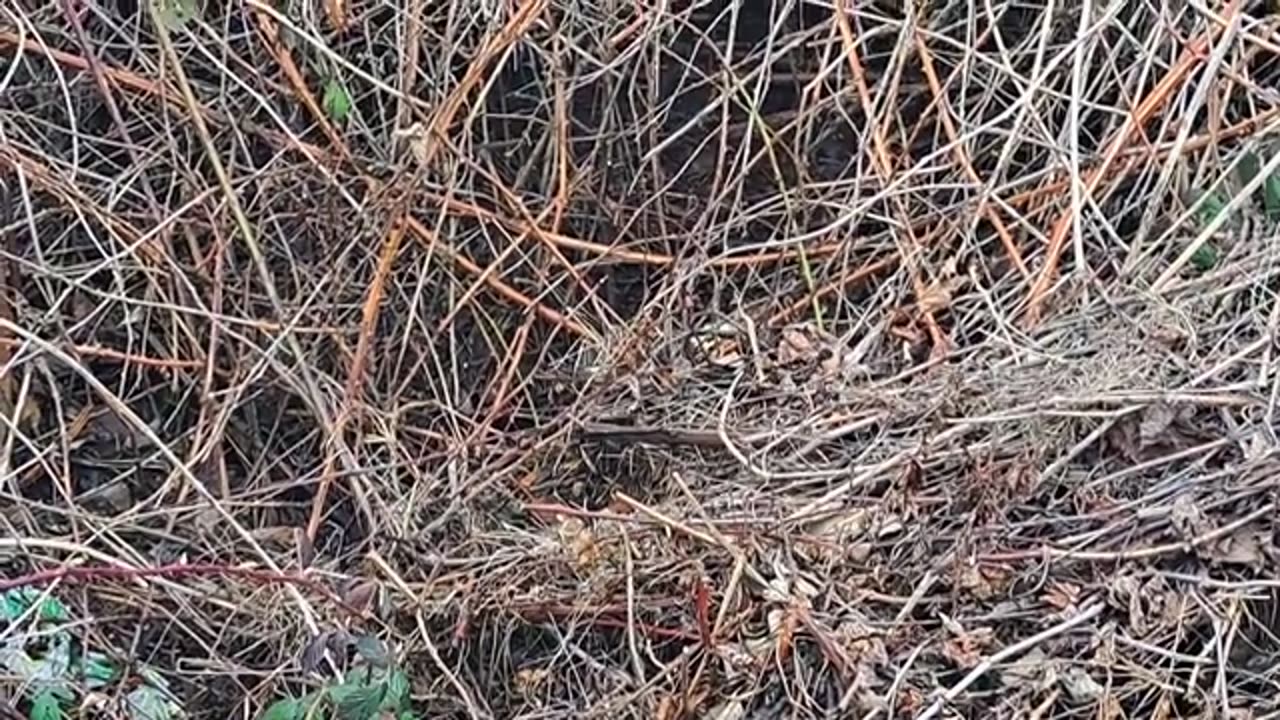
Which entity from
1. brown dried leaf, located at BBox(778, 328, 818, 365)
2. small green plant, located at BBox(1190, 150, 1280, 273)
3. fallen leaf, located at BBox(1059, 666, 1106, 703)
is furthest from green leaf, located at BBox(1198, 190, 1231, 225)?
fallen leaf, located at BBox(1059, 666, 1106, 703)

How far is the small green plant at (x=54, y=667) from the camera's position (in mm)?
2018

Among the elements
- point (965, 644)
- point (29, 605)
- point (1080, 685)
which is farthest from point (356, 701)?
point (1080, 685)

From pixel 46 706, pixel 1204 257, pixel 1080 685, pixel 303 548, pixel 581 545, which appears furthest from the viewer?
pixel 1204 257

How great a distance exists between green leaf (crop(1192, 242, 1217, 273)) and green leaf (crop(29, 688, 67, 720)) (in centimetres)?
171

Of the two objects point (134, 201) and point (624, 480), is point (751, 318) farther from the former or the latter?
point (134, 201)

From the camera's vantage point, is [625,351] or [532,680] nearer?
[532,680]

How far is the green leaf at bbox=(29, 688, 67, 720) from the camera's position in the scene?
1.99 metres

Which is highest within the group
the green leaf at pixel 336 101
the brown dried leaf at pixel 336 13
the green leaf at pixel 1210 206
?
the brown dried leaf at pixel 336 13

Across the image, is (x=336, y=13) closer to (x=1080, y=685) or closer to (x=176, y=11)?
(x=176, y=11)

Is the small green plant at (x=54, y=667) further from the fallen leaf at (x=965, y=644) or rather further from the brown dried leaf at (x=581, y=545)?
the fallen leaf at (x=965, y=644)

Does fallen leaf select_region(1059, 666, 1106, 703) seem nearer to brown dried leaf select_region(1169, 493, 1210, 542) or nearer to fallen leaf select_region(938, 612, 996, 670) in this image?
fallen leaf select_region(938, 612, 996, 670)

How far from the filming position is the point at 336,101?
8.29 feet

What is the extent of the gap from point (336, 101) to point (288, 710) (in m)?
1.01

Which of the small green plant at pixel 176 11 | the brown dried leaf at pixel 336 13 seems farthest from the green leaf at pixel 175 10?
the brown dried leaf at pixel 336 13
